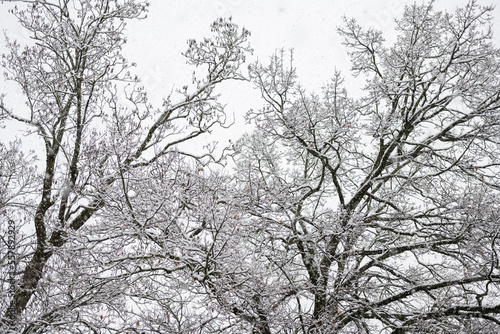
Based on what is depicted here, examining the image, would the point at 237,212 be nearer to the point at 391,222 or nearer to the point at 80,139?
the point at 391,222

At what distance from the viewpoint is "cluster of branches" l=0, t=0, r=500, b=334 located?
219 inches

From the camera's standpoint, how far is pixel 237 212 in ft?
17.4

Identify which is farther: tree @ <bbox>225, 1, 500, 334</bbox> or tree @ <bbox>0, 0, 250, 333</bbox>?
tree @ <bbox>0, 0, 250, 333</bbox>

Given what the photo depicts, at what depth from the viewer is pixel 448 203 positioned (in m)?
6.55

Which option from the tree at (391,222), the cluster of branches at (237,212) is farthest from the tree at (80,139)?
the tree at (391,222)

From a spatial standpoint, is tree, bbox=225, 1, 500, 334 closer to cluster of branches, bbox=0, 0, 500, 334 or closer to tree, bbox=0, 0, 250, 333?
cluster of branches, bbox=0, 0, 500, 334

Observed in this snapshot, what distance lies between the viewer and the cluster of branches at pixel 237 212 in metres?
5.56

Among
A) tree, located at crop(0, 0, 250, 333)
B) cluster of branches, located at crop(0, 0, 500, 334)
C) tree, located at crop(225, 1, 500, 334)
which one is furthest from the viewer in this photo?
tree, located at crop(0, 0, 250, 333)

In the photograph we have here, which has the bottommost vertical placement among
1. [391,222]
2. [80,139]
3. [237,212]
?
[237,212]

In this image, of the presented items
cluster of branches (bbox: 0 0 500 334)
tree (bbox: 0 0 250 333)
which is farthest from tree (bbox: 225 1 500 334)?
tree (bbox: 0 0 250 333)

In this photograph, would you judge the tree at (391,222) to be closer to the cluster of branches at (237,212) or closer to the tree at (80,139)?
the cluster of branches at (237,212)

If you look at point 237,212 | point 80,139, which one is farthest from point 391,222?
point 80,139

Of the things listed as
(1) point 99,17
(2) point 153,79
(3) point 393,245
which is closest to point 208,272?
(3) point 393,245

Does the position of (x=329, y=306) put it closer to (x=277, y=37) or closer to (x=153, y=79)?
(x=153, y=79)
